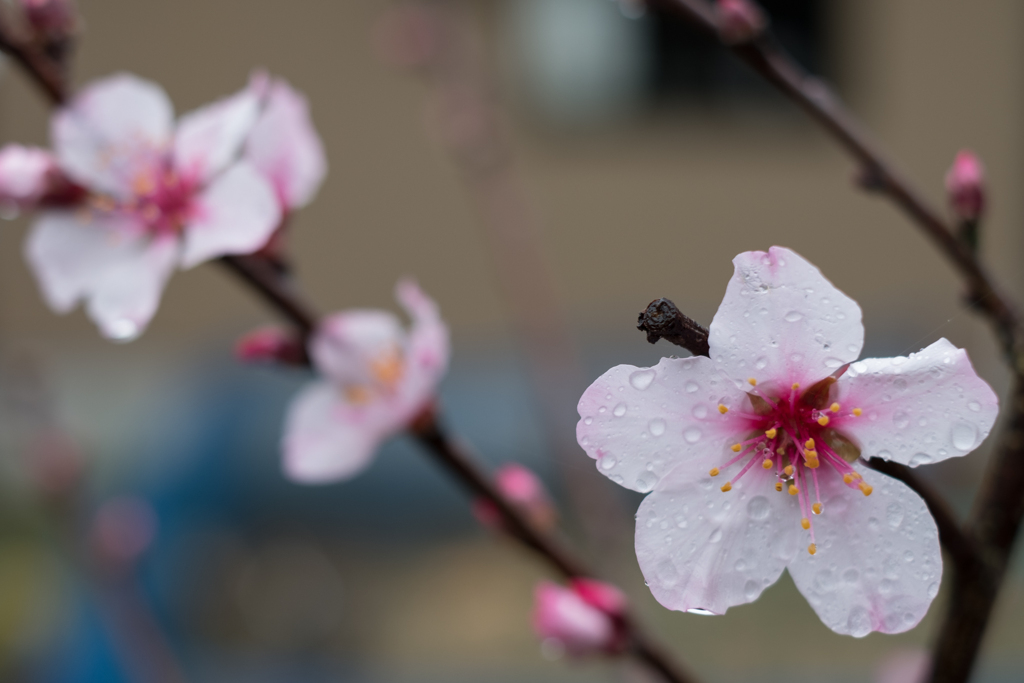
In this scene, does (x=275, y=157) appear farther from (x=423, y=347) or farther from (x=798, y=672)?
(x=798, y=672)

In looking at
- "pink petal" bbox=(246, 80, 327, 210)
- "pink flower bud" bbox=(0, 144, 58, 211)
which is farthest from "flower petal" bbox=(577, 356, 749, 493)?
"pink flower bud" bbox=(0, 144, 58, 211)

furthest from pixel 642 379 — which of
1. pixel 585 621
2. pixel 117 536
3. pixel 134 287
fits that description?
pixel 117 536

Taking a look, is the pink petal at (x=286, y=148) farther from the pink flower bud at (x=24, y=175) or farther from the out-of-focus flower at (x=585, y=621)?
the out-of-focus flower at (x=585, y=621)

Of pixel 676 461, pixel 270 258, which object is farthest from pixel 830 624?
pixel 270 258

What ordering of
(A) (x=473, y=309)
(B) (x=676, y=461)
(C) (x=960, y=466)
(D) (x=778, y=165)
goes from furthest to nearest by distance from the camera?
1. (A) (x=473, y=309)
2. (D) (x=778, y=165)
3. (C) (x=960, y=466)
4. (B) (x=676, y=461)

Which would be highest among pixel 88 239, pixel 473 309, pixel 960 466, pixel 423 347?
pixel 960 466

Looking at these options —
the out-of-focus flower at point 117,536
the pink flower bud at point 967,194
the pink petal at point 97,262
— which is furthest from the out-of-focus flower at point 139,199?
the out-of-focus flower at point 117,536
